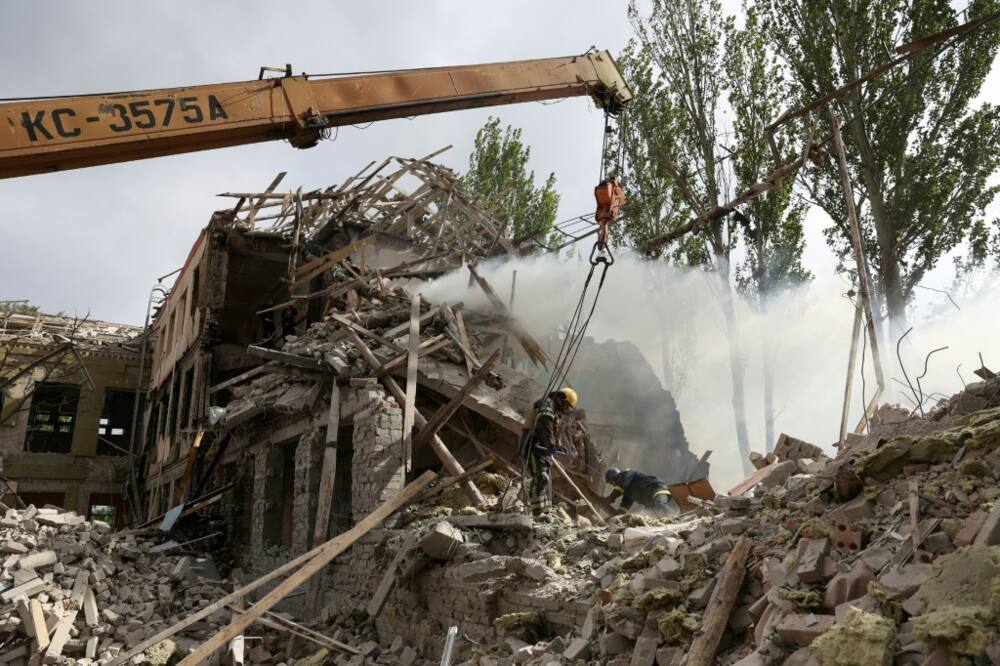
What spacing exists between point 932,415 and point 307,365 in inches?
366

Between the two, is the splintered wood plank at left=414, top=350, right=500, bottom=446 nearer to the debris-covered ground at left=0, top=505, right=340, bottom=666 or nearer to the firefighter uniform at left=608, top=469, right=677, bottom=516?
the firefighter uniform at left=608, top=469, right=677, bottom=516

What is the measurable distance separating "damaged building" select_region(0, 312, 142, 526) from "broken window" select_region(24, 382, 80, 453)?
0.03 meters

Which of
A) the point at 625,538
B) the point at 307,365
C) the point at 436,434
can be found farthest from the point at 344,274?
the point at 625,538

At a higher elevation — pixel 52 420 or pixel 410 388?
pixel 52 420

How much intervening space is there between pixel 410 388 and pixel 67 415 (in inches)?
896

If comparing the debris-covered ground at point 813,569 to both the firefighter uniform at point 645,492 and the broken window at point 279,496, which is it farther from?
the broken window at point 279,496

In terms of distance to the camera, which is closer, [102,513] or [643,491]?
[643,491]

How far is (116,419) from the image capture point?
30.1m

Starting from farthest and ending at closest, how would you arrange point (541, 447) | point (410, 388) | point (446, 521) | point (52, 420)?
point (52, 420), point (410, 388), point (541, 447), point (446, 521)

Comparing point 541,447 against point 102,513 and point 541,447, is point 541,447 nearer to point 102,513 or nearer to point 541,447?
point 541,447

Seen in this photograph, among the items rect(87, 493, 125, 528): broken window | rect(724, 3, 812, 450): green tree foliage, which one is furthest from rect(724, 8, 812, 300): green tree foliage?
rect(87, 493, 125, 528): broken window

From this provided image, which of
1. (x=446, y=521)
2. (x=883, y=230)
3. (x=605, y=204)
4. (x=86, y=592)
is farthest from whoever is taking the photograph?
(x=883, y=230)

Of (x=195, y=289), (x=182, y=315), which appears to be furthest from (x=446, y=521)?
(x=182, y=315)

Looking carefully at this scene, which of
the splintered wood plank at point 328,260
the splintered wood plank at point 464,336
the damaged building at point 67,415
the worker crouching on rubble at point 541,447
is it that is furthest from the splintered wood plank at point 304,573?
the damaged building at point 67,415
